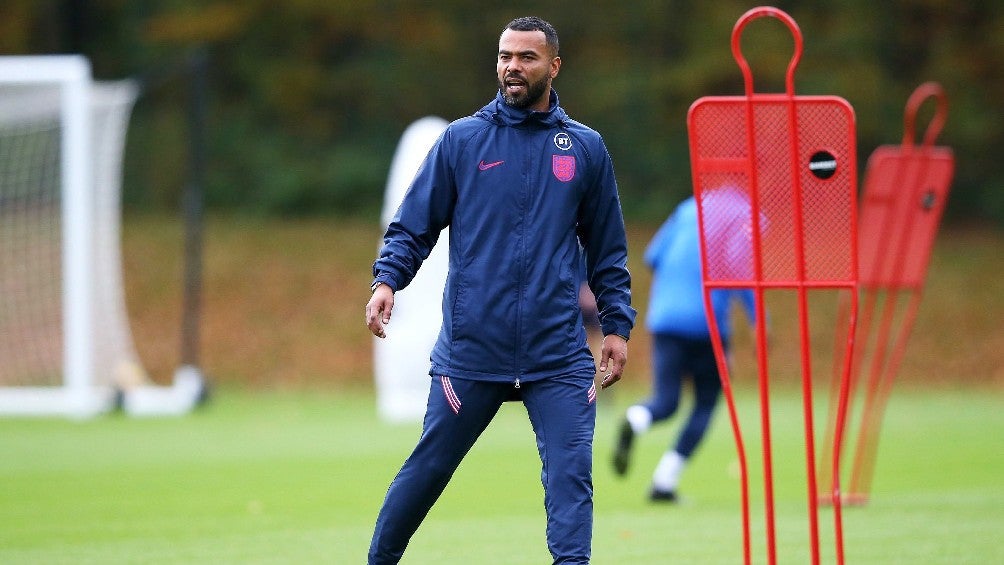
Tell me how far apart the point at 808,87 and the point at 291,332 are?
1121 cm

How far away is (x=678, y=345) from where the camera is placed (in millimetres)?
9586

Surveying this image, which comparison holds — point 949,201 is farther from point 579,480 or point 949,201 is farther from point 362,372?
point 579,480

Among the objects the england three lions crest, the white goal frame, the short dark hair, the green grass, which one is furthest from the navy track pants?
the white goal frame

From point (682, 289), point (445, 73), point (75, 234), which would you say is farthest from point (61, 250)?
point (445, 73)

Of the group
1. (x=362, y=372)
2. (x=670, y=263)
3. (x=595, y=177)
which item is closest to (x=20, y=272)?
(x=362, y=372)

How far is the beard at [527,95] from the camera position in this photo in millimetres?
5156

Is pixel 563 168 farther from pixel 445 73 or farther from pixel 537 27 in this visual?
pixel 445 73

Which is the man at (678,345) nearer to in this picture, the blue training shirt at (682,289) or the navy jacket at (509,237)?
the blue training shirt at (682,289)

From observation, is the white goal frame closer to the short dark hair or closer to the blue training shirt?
the blue training shirt

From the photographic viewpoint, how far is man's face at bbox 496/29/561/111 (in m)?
5.15

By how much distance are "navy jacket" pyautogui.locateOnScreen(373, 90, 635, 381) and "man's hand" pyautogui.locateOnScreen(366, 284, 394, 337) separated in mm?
44

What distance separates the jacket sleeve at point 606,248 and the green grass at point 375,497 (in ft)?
6.92

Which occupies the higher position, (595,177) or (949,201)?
(595,177)

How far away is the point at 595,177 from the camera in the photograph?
5254 millimetres
